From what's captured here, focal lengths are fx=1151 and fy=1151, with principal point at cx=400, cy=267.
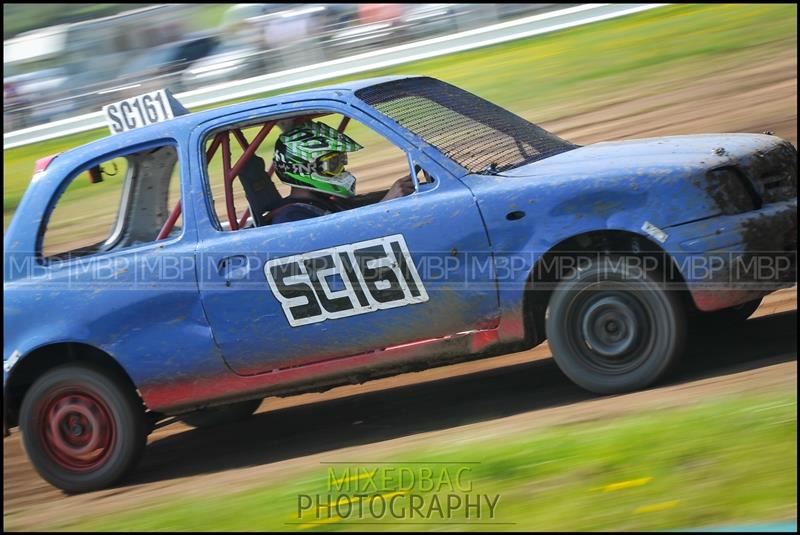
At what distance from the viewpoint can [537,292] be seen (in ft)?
19.6

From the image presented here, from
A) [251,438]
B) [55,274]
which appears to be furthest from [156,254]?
[251,438]

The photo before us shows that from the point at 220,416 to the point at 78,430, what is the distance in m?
1.48

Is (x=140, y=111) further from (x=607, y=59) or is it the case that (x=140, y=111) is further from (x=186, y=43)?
(x=186, y=43)

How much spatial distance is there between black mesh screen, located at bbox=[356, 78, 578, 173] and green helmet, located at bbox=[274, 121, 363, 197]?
12.6 inches

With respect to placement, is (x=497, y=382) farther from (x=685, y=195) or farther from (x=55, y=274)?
(x=55, y=274)

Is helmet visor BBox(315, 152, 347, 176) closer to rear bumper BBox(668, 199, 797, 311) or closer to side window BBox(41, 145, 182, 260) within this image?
side window BBox(41, 145, 182, 260)

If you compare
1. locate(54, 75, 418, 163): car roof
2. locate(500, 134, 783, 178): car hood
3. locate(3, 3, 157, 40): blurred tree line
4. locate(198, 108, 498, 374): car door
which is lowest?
locate(198, 108, 498, 374): car door

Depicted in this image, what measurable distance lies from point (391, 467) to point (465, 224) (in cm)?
134

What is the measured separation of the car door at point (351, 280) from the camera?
5969 mm

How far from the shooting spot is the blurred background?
18562mm
